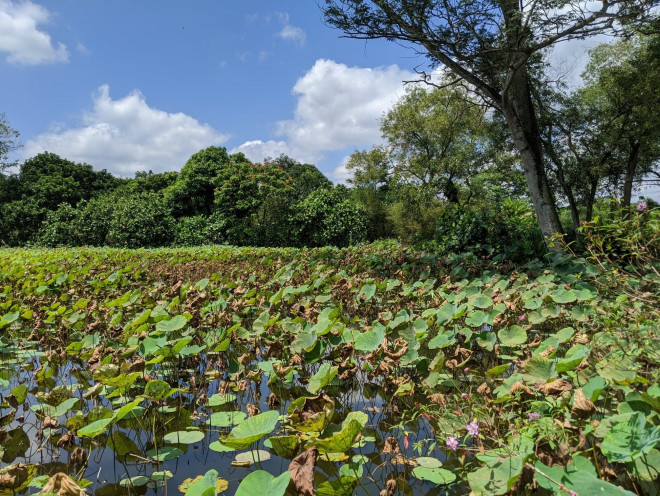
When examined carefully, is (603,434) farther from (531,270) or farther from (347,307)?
(531,270)

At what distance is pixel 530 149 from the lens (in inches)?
269

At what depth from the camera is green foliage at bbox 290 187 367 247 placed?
15406mm

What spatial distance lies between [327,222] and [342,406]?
13328 mm

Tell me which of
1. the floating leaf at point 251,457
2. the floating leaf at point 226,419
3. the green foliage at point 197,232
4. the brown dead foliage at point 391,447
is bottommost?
the floating leaf at point 251,457

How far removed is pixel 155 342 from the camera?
7.92 ft

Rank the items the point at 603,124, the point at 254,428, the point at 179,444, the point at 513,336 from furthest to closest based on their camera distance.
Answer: the point at 603,124 → the point at 513,336 → the point at 179,444 → the point at 254,428

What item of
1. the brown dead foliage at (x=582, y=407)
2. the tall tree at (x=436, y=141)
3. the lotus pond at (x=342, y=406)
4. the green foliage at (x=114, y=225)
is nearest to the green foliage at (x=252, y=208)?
the green foliage at (x=114, y=225)

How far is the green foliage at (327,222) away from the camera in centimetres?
1541

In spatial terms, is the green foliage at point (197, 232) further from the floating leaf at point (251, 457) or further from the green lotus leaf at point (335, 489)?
the green lotus leaf at point (335, 489)

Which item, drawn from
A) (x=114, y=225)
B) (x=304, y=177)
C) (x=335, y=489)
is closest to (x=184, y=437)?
(x=335, y=489)

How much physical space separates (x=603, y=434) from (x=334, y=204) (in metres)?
14.8

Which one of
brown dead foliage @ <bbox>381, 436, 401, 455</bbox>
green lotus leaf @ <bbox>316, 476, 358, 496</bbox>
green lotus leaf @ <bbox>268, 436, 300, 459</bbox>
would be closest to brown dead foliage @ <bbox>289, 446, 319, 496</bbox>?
green lotus leaf @ <bbox>316, 476, 358, 496</bbox>

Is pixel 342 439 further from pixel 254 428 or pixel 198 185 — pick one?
pixel 198 185

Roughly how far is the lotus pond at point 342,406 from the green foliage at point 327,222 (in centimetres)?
1179
